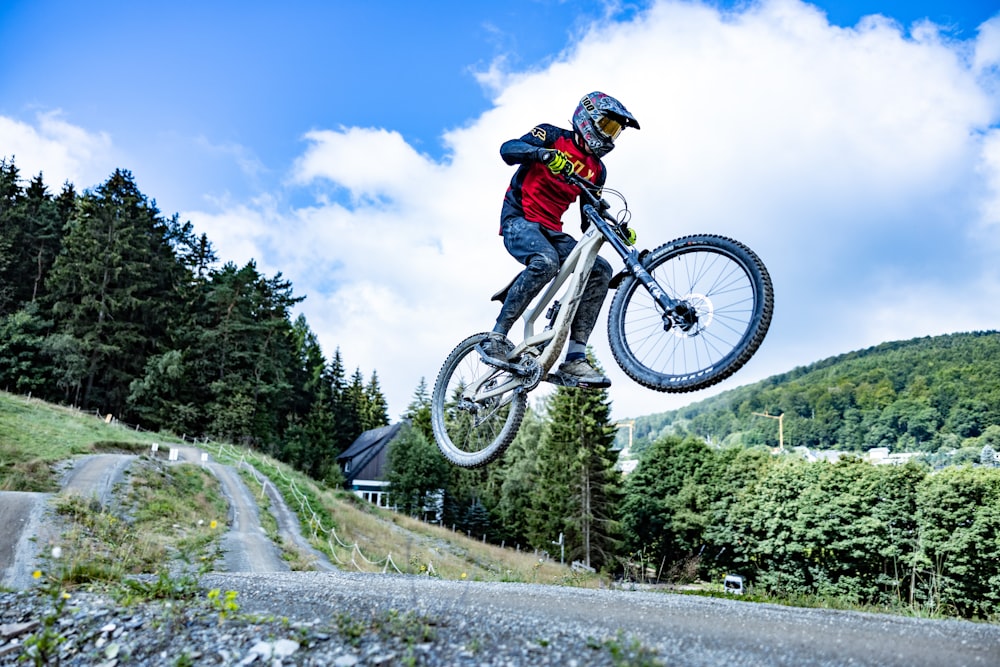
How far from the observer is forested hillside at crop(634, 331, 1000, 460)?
315ft

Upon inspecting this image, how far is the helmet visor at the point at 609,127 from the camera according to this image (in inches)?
270

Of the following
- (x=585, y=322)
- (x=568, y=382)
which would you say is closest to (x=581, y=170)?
(x=585, y=322)

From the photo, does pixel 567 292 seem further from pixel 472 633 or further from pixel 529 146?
pixel 472 633

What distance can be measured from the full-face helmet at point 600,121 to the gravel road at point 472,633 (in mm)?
4663

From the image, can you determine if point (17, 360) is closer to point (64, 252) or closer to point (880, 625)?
point (64, 252)

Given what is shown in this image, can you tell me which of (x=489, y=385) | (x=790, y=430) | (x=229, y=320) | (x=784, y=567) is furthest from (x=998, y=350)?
(x=489, y=385)

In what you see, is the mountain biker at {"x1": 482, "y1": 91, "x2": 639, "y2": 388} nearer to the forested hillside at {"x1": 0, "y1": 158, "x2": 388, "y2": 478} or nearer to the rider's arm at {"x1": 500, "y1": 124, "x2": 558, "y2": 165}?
the rider's arm at {"x1": 500, "y1": 124, "x2": 558, "y2": 165}

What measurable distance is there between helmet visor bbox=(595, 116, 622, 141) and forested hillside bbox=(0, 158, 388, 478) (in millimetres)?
48821

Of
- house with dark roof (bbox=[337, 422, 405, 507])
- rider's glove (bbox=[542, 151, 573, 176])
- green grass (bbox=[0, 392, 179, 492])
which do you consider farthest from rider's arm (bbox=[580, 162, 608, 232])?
house with dark roof (bbox=[337, 422, 405, 507])

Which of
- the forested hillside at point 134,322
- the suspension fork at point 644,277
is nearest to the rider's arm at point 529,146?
the suspension fork at point 644,277

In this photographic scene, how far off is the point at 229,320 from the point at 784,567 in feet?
152

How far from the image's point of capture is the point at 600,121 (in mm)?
6875

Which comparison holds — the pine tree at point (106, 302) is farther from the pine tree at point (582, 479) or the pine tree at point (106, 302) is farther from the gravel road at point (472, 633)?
the gravel road at point (472, 633)

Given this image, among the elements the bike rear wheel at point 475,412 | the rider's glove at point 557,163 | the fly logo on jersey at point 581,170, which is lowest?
the bike rear wheel at point 475,412
